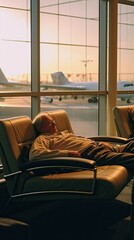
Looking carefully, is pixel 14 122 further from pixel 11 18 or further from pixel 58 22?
pixel 58 22

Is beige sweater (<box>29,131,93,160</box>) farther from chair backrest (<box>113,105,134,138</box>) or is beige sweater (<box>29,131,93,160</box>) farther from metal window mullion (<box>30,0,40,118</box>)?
Result: metal window mullion (<box>30,0,40,118</box>)

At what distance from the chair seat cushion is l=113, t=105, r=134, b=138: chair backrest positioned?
1695mm

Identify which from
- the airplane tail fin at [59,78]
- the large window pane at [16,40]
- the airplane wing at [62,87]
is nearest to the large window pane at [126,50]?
the airplane wing at [62,87]

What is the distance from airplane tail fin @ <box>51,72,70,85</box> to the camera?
634 centimetres

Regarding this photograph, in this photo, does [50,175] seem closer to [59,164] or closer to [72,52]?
[59,164]

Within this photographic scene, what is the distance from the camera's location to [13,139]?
137 inches

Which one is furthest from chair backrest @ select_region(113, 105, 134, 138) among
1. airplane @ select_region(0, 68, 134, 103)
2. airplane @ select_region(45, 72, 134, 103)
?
airplane @ select_region(45, 72, 134, 103)

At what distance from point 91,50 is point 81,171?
12.4 ft

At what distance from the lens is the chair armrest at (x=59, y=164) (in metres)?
3.07

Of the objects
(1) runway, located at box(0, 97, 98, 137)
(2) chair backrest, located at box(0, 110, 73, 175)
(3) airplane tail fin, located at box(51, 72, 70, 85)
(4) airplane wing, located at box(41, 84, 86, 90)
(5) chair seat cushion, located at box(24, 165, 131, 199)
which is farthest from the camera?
(3) airplane tail fin, located at box(51, 72, 70, 85)

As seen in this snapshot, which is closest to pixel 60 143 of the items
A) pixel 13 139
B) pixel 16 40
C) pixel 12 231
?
pixel 13 139

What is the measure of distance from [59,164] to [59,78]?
348 centimetres

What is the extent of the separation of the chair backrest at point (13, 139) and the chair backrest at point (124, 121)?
1.57 meters

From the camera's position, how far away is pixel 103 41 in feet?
22.2
